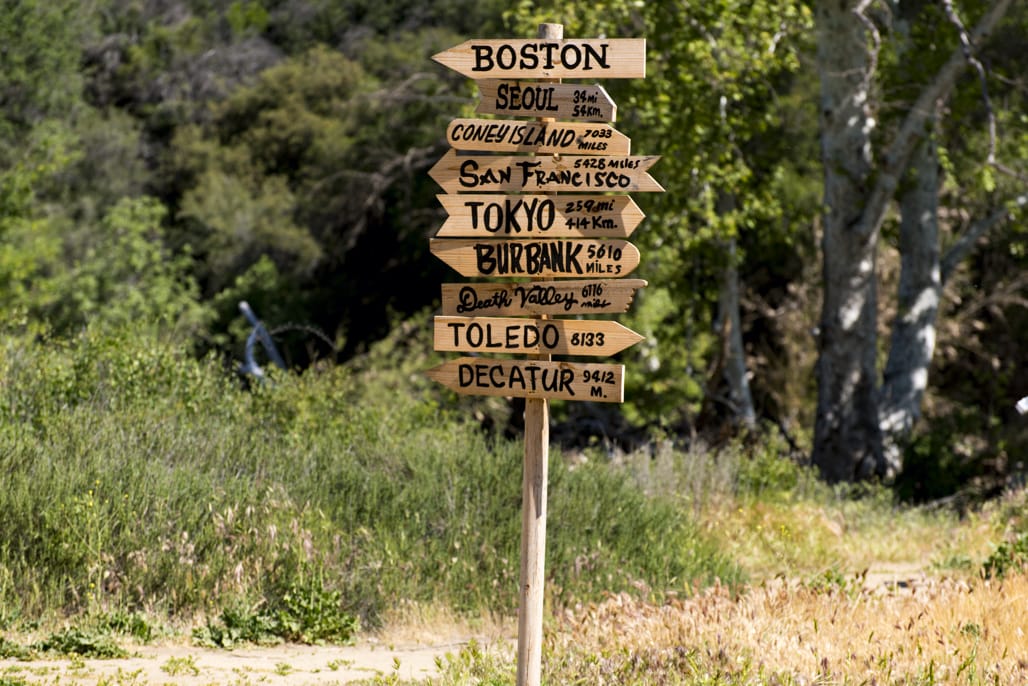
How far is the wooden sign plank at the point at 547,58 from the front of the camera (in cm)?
523

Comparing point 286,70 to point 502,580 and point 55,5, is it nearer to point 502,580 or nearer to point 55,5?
point 55,5

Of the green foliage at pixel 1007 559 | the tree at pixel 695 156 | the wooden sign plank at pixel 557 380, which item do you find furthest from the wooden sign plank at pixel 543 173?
the tree at pixel 695 156

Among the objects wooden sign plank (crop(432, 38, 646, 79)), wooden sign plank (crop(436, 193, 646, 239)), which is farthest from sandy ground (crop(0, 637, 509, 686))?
wooden sign plank (crop(432, 38, 646, 79))

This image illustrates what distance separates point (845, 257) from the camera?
1347cm

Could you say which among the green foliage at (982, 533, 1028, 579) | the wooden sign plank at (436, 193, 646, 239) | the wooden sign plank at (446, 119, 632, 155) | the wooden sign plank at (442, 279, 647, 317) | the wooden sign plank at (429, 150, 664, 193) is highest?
the wooden sign plank at (446, 119, 632, 155)

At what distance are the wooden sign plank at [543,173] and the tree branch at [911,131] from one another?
8.53m

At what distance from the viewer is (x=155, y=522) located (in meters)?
7.23

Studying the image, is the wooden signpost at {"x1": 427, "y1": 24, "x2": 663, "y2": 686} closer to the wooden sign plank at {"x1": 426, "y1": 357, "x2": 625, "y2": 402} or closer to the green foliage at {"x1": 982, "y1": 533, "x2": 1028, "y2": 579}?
the wooden sign plank at {"x1": 426, "y1": 357, "x2": 625, "y2": 402}

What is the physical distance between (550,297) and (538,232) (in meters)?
0.28

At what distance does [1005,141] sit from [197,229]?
21955mm

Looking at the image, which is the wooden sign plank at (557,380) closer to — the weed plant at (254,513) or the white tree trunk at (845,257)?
the weed plant at (254,513)

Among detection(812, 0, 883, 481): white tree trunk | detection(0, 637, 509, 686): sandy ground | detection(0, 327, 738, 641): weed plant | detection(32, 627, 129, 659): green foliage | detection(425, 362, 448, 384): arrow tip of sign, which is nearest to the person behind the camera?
detection(425, 362, 448, 384): arrow tip of sign

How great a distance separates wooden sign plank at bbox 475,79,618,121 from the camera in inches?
209

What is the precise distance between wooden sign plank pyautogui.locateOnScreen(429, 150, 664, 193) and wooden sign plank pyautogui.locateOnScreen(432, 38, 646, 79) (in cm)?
35
